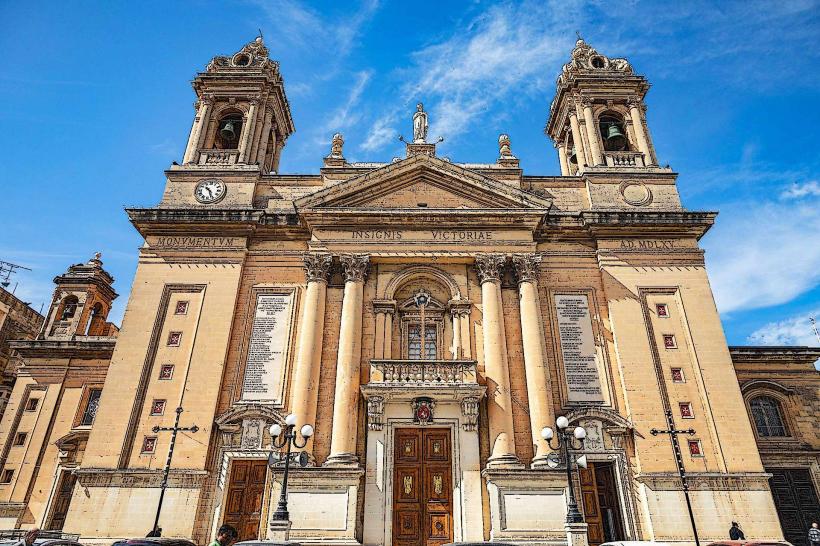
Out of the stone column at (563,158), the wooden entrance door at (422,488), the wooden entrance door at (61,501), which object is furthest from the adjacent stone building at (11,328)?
the stone column at (563,158)

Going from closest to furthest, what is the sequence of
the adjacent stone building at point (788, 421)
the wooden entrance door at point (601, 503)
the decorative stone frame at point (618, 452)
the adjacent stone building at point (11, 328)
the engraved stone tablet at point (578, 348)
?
the decorative stone frame at point (618, 452) → the wooden entrance door at point (601, 503) → the engraved stone tablet at point (578, 348) → the adjacent stone building at point (788, 421) → the adjacent stone building at point (11, 328)

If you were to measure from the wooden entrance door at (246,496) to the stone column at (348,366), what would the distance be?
9.57 feet

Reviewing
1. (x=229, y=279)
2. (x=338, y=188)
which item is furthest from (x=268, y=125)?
(x=229, y=279)

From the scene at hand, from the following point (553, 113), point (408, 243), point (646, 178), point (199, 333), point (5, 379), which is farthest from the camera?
point (5, 379)

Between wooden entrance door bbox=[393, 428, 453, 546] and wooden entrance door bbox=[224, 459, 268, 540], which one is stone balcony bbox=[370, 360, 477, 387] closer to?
wooden entrance door bbox=[393, 428, 453, 546]

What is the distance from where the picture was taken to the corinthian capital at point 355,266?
24.5 m

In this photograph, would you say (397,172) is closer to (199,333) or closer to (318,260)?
(318,260)

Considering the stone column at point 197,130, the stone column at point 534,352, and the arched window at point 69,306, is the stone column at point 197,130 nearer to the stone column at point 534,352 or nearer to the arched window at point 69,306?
the arched window at point 69,306

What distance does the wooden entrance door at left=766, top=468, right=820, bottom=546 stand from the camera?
24.7 m

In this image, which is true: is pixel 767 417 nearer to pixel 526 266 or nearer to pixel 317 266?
pixel 526 266

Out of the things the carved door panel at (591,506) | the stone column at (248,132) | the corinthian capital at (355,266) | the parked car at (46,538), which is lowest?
the parked car at (46,538)

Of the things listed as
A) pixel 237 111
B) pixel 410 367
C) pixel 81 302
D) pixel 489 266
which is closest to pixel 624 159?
pixel 489 266

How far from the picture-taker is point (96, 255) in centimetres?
3566

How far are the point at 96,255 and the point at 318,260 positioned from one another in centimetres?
1904
